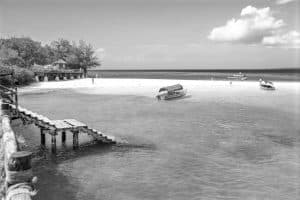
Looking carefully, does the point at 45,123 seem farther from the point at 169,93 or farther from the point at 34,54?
the point at 34,54

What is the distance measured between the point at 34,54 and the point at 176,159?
6907cm

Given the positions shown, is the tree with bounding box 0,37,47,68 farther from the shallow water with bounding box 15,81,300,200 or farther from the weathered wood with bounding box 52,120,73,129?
the weathered wood with bounding box 52,120,73,129

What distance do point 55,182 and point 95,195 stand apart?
2.17 metres

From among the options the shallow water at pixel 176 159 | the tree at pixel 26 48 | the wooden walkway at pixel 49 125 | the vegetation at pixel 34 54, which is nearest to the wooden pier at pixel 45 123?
the wooden walkway at pixel 49 125

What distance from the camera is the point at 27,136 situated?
765 inches

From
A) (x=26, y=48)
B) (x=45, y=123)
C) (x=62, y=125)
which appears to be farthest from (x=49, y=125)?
(x=26, y=48)

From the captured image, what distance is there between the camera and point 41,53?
77875 mm

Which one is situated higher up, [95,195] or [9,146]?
[9,146]

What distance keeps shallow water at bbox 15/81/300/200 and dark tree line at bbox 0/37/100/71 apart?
41.4m

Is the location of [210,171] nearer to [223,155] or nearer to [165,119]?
[223,155]

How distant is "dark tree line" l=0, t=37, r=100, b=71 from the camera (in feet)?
207

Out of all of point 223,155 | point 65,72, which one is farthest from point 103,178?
point 65,72

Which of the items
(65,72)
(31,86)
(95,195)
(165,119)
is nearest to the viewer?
(95,195)

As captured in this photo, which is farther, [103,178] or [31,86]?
[31,86]
